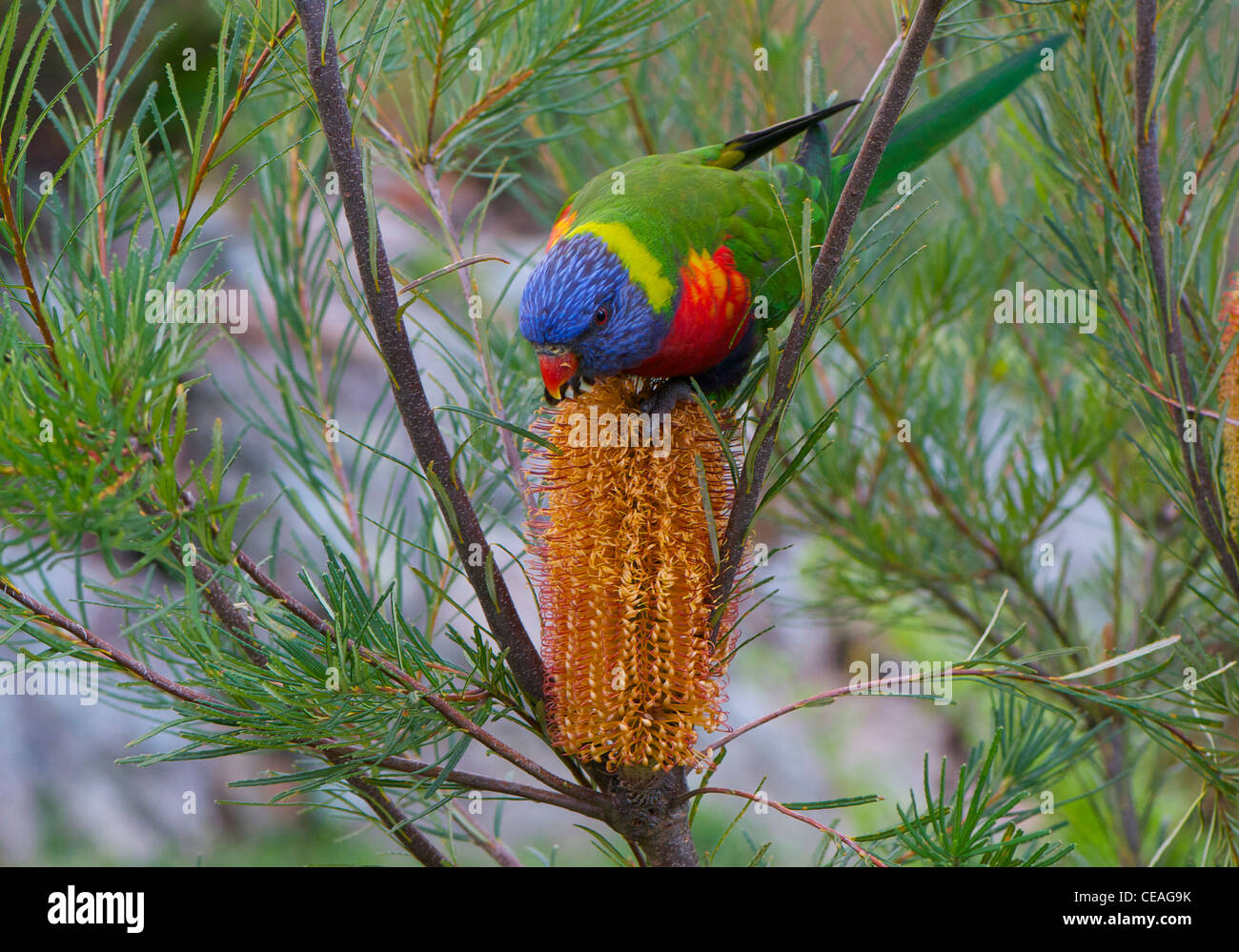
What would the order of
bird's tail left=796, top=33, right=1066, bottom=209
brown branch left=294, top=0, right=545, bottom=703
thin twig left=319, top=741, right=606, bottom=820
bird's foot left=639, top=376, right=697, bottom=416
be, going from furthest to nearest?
bird's tail left=796, top=33, right=1066, bottom=209
bird's foot left=639, top=376, right=697, bottom=416
thin twig left=319, top=741, right=606, bottom=820
brown branch left=294, top=0, right=545, bottom=703

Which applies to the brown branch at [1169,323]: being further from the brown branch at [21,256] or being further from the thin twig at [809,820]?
the brown branch at [21,256]

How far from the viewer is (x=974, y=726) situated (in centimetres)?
306

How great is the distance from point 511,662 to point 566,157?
0.66 m

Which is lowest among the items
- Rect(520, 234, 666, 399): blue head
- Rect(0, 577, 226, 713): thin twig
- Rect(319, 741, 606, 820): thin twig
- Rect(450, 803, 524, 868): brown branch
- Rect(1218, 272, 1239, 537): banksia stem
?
Rect(450, 803, 524, 868): brown branch

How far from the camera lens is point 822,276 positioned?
457 mm

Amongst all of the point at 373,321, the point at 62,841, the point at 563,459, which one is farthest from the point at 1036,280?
the point at 62,841

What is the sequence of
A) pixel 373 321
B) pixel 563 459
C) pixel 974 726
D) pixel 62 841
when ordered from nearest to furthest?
1. pixel 373 321
2. pixel 563 459
3. pixel 62 841
4. pixel 974 726

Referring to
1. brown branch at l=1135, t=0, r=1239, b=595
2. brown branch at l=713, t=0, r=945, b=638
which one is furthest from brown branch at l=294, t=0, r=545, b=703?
brown branch at l=1135, t=0, r=1239, b=595

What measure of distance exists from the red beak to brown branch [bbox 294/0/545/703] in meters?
0.19

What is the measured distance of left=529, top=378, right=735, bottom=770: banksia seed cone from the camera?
1.64 ft

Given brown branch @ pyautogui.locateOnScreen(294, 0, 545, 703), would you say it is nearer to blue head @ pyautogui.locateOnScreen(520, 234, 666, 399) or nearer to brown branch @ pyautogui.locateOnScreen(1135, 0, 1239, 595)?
blue head @ pyautogui.locateOnScreen(520, 234, 666, 399)

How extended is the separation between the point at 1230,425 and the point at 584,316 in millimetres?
407

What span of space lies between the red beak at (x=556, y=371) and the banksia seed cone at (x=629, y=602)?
0.37ft
